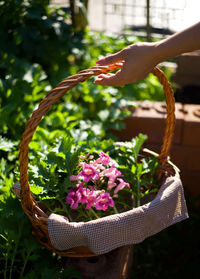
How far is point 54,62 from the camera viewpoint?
2604 millimetres

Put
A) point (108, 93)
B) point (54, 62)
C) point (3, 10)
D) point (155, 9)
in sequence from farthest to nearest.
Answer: point (155, 9) → point (54, 62) → point (3, 10) → point (108, 93)

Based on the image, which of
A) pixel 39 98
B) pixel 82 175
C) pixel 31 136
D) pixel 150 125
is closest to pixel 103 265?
pixel 82 175

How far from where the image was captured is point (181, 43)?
3.77 feet

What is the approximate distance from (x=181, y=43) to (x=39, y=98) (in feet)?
3.54

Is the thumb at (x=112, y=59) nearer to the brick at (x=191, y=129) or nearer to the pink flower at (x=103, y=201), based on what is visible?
the pink flower at (x=103, y=201)

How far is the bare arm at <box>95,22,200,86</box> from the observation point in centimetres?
114

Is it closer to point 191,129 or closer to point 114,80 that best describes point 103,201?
point 114,80

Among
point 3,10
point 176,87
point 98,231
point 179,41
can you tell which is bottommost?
point 176,87

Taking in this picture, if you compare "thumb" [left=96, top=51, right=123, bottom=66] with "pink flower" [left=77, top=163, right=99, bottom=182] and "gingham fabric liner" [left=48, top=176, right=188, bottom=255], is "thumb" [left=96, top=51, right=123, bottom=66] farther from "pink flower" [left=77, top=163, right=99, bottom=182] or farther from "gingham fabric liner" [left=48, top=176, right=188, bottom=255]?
"gingham fabric liner" [left=48, top=176, right=188, bottom=255]

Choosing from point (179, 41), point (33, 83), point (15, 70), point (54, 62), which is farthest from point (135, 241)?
point (54, 62)

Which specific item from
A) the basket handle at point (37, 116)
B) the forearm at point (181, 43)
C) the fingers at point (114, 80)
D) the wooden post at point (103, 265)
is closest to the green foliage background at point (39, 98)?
the wooden post at point (103, 265)

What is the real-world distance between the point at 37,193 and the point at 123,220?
1.07ft

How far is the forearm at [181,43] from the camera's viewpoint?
113 centimetres

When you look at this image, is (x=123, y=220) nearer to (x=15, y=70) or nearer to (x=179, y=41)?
(x=179, y=41)
